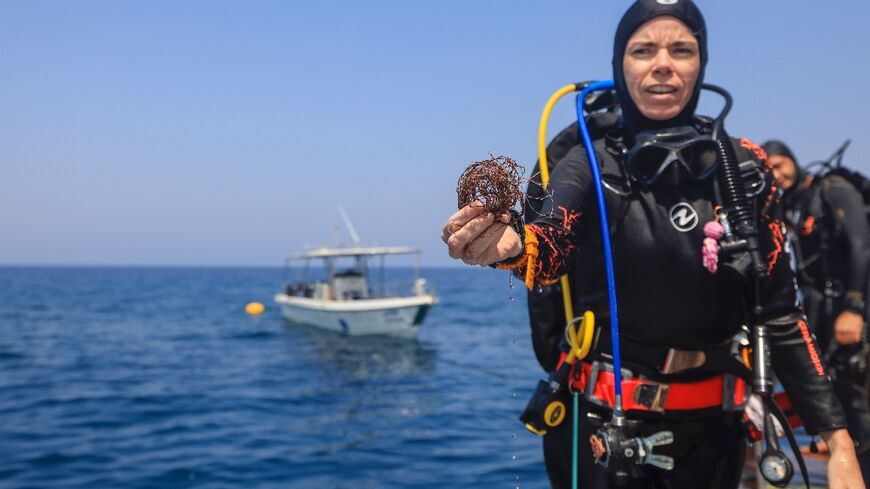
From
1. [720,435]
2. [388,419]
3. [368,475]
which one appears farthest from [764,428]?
[388,419]

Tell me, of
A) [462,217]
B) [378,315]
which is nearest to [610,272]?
[462,217]

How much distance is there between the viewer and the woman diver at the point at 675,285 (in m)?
2.23

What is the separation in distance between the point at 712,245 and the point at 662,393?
0.50 metres

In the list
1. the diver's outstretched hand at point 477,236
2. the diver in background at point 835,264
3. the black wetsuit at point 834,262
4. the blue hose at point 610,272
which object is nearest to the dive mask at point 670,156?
the blue hose at point 610,272

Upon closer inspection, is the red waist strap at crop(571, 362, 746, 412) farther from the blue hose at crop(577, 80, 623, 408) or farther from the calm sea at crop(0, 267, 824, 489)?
the calm sea at crop(0, 267, 824, 489)

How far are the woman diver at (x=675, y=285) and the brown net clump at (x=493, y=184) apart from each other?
63cm

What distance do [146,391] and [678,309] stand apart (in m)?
14.7

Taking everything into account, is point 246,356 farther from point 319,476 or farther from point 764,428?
point 764,428

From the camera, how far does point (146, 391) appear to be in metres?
14.9

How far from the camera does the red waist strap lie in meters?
2.27

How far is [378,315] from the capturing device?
27375mm

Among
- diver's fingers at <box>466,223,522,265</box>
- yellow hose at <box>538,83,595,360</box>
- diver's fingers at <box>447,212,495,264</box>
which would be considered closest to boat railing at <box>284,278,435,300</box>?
yellow hose at <box>538,83,595,360</box>

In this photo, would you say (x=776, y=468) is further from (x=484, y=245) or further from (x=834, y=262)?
(x=834, y=262)

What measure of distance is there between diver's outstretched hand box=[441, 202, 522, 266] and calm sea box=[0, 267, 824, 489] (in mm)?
2207
